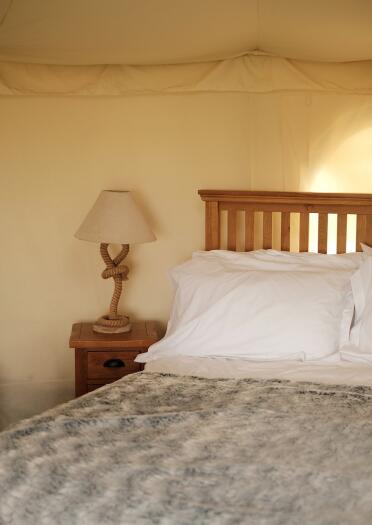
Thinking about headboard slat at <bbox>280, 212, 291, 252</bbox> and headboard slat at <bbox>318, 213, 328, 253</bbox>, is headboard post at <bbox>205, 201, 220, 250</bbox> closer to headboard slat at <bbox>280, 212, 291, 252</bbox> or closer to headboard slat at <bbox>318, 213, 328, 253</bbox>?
headboard slat at <bbox>280, 212, 291, 252</bbox>

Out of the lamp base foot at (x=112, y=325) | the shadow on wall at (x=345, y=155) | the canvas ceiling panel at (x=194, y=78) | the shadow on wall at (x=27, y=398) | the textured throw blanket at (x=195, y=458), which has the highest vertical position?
the canvas ceiling panel at (x=194, y=78)

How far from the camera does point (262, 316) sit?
120 inches

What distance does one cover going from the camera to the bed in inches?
66.8

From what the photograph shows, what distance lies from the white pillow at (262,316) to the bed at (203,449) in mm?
58

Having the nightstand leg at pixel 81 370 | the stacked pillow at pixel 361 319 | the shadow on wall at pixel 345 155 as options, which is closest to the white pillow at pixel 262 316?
the stacked pillow at pixel 361 319

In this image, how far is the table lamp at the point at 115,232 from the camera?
3348mm

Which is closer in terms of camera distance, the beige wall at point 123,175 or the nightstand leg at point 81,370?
the nightstand leg at point 81,370

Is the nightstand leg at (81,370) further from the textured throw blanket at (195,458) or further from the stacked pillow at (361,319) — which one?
the stacked pillow at (361,319)

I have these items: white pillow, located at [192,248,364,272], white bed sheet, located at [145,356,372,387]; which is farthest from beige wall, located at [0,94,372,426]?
white bed sheet, located at [145,356,372,387]

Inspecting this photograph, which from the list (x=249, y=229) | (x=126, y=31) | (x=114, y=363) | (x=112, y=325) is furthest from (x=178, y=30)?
(x=114, y=363)

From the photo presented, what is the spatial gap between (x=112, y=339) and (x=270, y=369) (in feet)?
2.48

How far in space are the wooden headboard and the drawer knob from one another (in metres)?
0.63

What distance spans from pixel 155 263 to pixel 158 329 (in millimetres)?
303

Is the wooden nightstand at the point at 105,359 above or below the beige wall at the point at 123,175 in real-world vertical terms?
below
